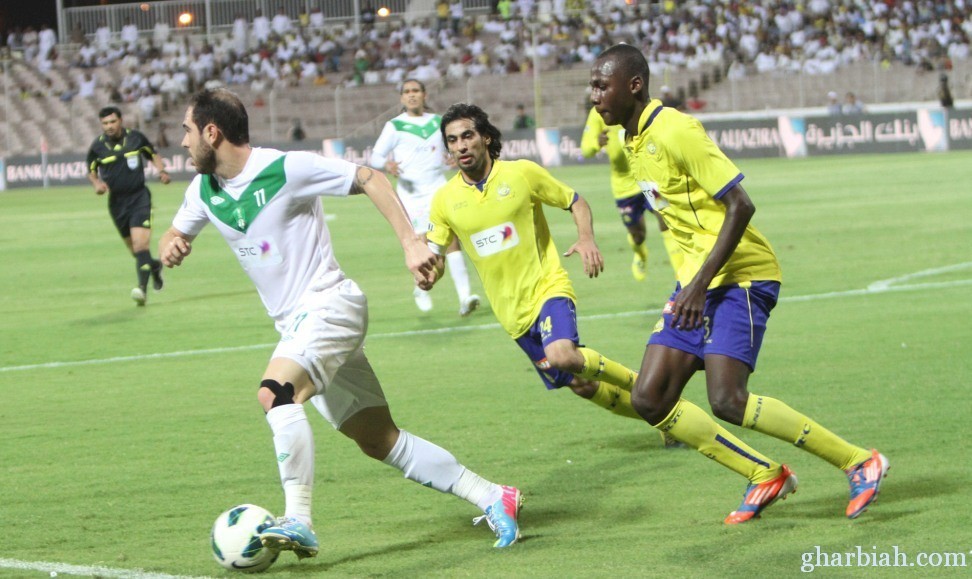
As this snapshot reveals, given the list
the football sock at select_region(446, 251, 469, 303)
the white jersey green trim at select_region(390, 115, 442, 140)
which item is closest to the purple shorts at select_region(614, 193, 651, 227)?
the football sock at select_region(446, 251, 469, 303)

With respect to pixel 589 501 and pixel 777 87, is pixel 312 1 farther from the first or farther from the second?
pixel 589 501

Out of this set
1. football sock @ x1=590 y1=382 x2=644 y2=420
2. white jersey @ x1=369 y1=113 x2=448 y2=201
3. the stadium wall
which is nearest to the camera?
football sock @ x1=590 y1=382 x2=644 y2=420

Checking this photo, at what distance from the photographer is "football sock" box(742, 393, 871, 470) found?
583cm

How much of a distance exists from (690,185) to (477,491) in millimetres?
1628

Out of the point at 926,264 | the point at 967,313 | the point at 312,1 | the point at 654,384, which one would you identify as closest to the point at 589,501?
the point at 654,384

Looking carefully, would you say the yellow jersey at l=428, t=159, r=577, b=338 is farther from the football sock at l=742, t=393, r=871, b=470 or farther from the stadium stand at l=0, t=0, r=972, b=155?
the stadium stand at l=0, t=0, r=972, b=155

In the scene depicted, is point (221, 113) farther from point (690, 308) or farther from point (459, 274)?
point (459, 274)

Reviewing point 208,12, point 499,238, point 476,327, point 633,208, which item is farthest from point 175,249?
point 208,12

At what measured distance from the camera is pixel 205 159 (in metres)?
5.64

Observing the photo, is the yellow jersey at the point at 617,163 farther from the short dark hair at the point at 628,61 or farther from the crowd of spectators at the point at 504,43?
the crowd of spectators at the point at 504,43

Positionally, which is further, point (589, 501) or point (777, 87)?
point (777, 87)

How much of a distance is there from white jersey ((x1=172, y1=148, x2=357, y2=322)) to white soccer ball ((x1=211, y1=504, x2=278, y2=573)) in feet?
2.96

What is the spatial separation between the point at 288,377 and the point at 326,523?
3.77ft

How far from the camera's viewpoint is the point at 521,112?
1599 inches
